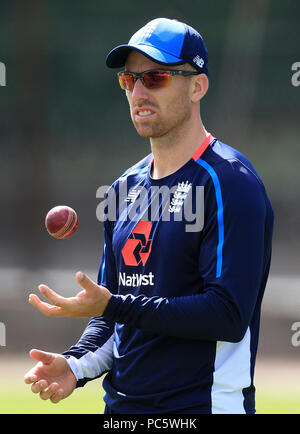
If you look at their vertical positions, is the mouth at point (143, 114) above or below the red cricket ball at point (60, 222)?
above

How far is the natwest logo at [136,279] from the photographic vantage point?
2.82 metres

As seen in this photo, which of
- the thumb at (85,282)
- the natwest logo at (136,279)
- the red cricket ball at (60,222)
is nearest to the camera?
the thumb at (85,282)

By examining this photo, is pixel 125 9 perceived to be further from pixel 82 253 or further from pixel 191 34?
pixel 191 34

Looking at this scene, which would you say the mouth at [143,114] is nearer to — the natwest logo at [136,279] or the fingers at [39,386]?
the natwest logo at [136,279]

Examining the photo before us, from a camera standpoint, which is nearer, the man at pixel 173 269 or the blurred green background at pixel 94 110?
the man at pixel 173 269

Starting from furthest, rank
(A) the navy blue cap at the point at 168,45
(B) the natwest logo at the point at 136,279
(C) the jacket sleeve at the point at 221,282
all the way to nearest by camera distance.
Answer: (A) the navy blue cap at the point at 168,45
(B) the natwest logo at the point at 136,279
(C) the jacket sleeve at the point at 221,282

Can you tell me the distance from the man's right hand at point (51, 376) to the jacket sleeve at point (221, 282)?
0.45 metres

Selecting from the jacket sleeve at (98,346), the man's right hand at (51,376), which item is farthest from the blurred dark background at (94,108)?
the man's right hand at (51,376)

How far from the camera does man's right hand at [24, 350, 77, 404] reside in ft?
9.49

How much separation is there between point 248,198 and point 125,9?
30.6ft

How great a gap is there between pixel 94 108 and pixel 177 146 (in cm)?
884

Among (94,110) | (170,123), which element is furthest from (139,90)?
(94,110)

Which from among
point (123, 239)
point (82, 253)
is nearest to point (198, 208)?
point (123, 239)

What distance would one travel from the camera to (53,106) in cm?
1162
